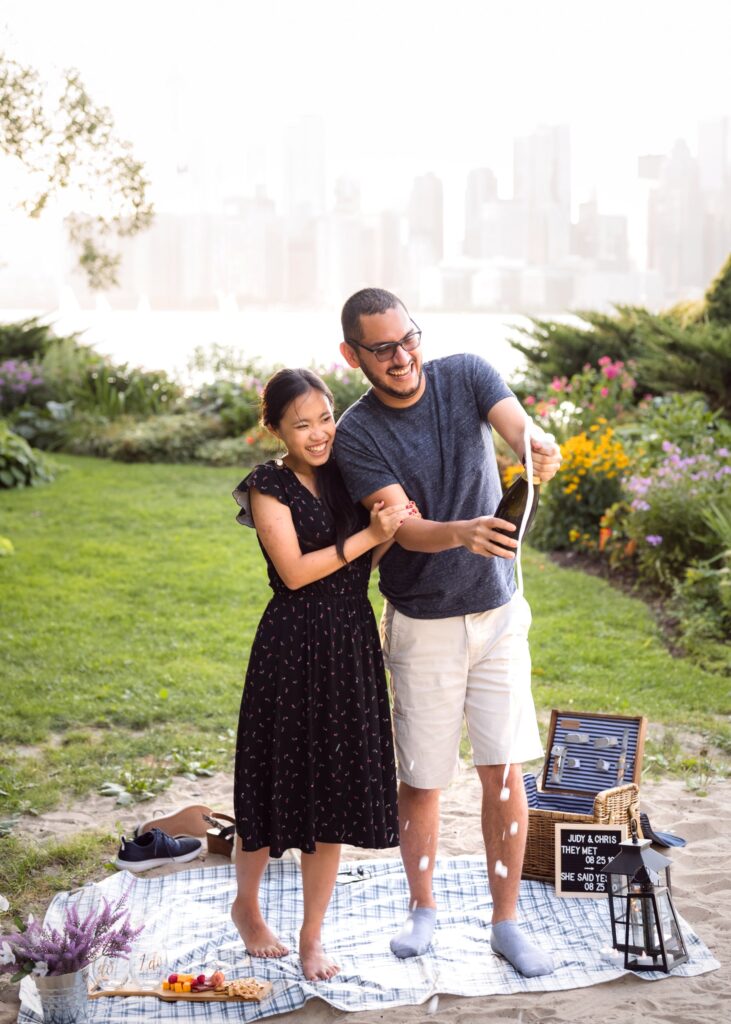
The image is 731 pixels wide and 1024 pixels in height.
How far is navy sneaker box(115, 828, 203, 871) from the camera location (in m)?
3.95

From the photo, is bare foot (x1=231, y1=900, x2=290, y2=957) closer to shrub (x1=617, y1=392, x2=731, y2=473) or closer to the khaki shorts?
the khaki shorts

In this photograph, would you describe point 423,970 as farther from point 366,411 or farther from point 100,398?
point 100,398

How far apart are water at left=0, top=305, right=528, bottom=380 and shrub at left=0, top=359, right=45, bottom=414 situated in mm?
1408

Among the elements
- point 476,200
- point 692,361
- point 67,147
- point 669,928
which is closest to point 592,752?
point 669,928

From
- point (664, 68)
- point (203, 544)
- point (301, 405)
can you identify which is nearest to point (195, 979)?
point (301, 405)

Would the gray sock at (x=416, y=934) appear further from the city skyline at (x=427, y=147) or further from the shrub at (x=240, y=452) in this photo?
the city skyline at (x=427, y=147)

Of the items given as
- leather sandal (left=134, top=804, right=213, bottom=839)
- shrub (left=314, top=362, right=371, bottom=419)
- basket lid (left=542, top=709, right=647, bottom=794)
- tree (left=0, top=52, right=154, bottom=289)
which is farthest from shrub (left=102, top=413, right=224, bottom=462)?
basket lid (left=542, top=709, right=647, bottom=794)

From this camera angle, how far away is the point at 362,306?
2.98m

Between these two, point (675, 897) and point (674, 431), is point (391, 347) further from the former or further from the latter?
point (674, 431)

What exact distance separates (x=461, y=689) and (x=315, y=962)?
875 mm

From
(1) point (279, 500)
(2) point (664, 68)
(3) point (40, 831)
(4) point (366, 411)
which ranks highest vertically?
(2) point (664, 68)

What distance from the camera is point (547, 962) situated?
3.20m

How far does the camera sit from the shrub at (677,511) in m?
7.26

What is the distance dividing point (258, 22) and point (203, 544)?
17.2m
